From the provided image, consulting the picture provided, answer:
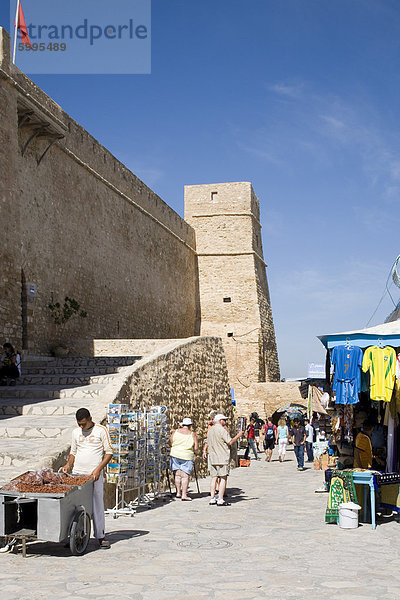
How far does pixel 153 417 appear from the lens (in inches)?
360

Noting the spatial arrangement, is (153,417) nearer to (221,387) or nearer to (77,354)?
(221,387)

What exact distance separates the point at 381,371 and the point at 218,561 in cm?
321

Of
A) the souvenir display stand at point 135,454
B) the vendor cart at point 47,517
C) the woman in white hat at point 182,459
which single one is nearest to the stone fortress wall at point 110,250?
the souvenir display stand at point 135,454

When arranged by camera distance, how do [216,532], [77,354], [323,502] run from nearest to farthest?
[216,532] < [323,502] < [77,354]

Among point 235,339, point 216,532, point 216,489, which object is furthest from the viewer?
point 235,339

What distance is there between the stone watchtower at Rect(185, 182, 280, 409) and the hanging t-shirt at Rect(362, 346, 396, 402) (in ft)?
69.9

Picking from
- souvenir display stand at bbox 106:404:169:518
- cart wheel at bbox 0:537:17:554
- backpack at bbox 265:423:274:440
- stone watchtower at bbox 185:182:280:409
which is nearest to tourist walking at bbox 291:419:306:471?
backpack at bbox 265:423:274:440

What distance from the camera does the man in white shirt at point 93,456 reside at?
5.82 metres

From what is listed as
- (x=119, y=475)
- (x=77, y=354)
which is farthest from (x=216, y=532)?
(x=77, y=354)

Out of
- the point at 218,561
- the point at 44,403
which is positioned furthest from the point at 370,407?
the point at 44,403

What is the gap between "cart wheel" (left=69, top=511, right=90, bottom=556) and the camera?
17.6ft

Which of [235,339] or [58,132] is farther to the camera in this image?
[235,339]

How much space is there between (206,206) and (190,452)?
21843 millimetres

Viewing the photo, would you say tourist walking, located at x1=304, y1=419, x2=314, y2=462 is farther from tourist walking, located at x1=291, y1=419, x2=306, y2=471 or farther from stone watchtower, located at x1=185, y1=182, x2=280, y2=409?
stone watchtower, located at x1=185, y1=182, x2=280, y2=409
